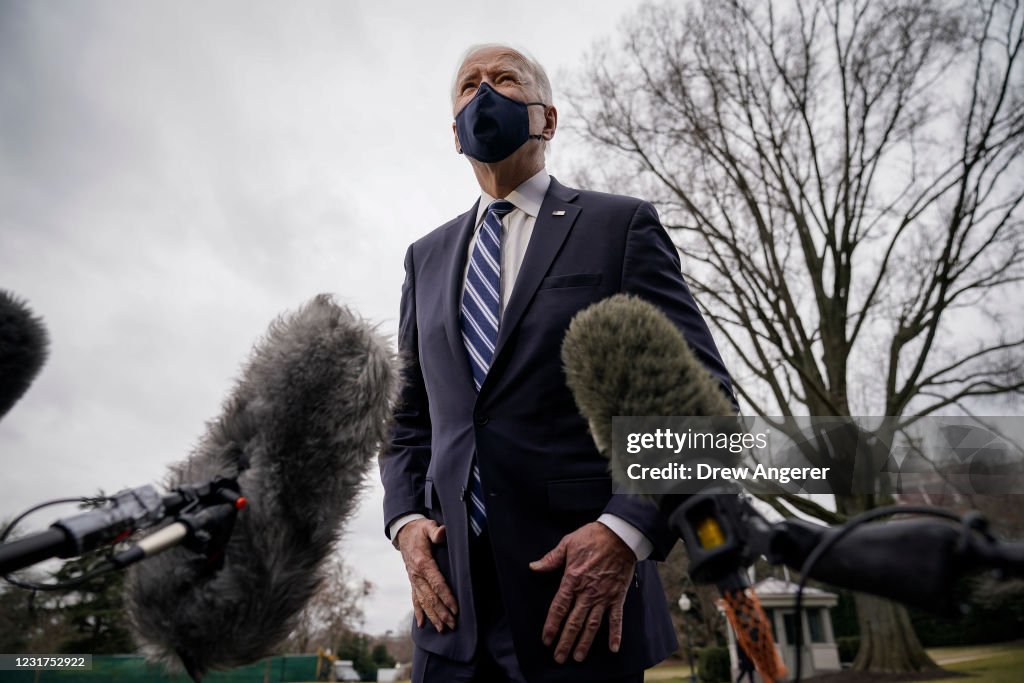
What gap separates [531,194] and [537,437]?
3.25ft

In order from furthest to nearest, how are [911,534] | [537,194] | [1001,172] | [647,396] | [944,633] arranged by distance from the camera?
[944,633]
[1001,172]
[537,194]
[647,396]
[911,534]

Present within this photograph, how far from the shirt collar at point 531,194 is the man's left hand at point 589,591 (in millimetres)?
1201

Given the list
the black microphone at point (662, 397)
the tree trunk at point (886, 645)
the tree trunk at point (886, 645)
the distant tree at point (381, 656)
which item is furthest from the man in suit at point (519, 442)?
the distant tree at point (381, 656)

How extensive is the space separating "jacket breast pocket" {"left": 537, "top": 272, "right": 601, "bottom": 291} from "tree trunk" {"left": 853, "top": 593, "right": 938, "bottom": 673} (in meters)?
12.4

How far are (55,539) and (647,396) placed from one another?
3.38 ft

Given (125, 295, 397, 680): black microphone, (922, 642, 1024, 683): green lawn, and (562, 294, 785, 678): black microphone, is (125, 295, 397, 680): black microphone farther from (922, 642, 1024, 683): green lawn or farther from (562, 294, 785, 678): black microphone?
(922, 642, 1024, 683): green lawn

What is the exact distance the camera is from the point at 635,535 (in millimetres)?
1600

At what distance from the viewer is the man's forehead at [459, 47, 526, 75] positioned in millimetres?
2471

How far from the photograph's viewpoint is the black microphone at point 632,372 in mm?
1168

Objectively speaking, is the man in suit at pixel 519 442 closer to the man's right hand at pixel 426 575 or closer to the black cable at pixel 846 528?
the man's right hand at pixel 426 575

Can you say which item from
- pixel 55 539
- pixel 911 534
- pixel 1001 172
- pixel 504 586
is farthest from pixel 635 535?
pixel 1001 172

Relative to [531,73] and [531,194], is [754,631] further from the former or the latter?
[531,73]

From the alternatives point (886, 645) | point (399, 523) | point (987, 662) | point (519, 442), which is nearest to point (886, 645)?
point (886, 645)

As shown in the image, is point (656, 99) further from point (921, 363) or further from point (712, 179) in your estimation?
point (921, 363)
